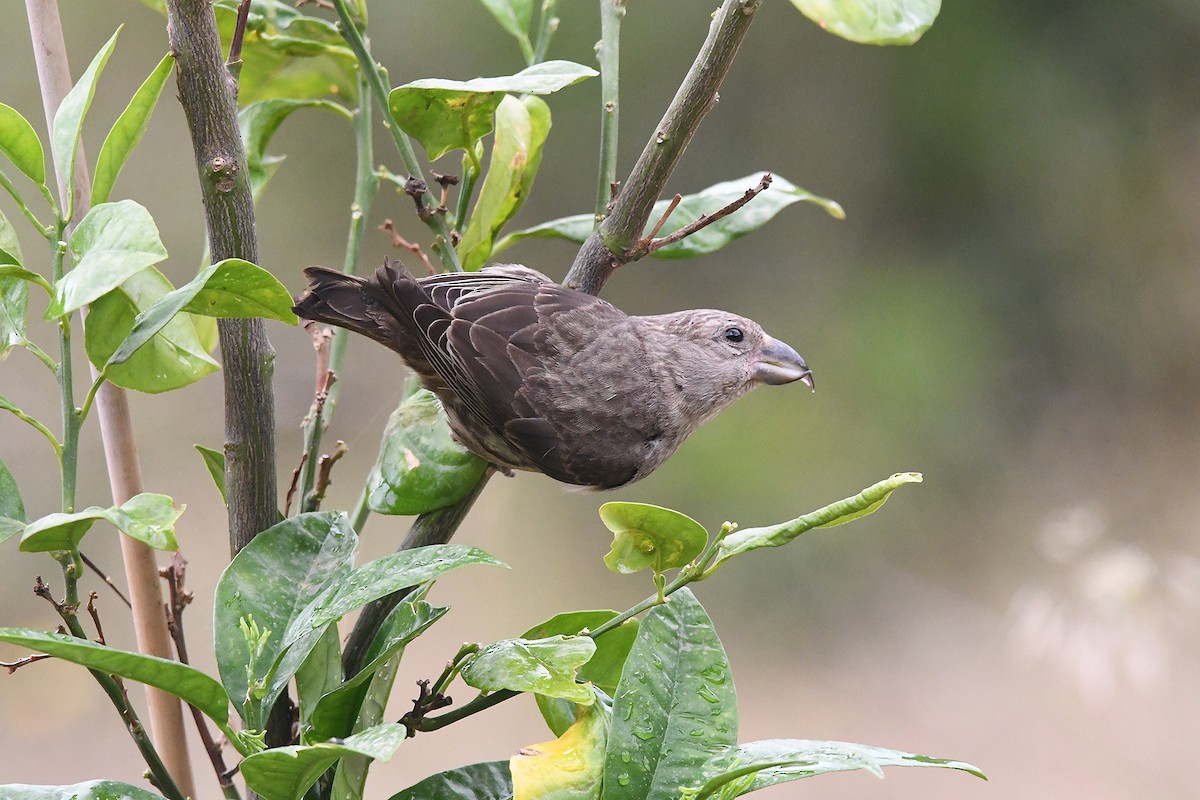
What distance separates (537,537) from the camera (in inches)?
103

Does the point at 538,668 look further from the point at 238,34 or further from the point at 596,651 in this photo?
the point at 238,34

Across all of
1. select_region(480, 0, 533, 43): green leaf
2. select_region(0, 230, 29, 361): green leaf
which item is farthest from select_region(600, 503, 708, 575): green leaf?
select_region(480, 0, 533, 43): green leaf

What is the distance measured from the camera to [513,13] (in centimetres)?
97

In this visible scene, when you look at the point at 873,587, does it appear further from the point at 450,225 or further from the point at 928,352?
the point at 450,225

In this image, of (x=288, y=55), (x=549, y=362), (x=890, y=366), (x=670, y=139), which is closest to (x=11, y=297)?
(x=288, y=55)

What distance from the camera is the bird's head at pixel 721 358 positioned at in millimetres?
1431

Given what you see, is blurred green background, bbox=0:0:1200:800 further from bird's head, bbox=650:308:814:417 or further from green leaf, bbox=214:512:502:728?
green leaf, bbox=214:512:502:728

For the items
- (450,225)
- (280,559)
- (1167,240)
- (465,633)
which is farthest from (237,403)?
(1167,240)

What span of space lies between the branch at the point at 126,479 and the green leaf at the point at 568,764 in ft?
1.05

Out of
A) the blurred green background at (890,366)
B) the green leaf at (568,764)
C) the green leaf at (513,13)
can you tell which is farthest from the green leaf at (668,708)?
the blurred green background at (890,366)

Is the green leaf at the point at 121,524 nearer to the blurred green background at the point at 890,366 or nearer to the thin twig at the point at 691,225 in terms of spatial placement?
the thin twig at the point at 691,225

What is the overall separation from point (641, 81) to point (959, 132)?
856 millimetres

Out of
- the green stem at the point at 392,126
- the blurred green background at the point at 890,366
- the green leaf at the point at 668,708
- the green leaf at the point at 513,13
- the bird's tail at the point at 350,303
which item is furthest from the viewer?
the blurred green background at the point at 890,366

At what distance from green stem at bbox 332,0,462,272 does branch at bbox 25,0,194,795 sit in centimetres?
22
